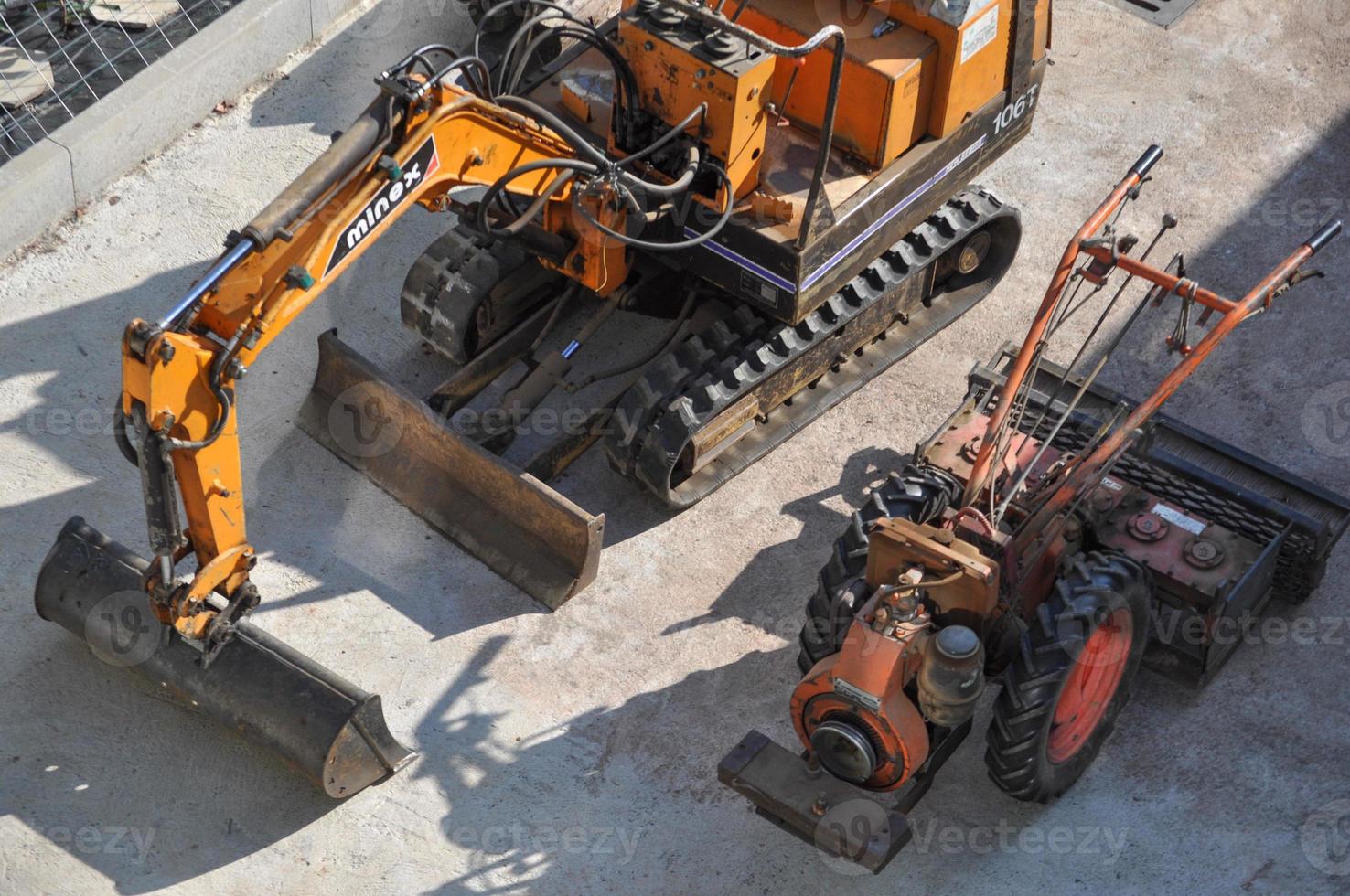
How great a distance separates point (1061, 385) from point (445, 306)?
324 centimetres

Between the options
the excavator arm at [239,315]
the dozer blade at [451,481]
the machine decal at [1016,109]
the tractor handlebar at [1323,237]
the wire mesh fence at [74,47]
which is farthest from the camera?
the wire mesh fence at [74,47]

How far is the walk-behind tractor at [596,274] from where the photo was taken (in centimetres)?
763

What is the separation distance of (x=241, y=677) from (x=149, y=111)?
4.56 m

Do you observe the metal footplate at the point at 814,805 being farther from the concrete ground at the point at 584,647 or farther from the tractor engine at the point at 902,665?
the concrete ground at the point at 584,647

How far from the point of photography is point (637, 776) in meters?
8.50

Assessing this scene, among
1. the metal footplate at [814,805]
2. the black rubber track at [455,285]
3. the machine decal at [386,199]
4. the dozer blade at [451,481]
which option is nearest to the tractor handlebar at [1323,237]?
the metal footplate at [814,805]

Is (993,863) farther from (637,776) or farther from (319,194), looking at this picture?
(319,194)

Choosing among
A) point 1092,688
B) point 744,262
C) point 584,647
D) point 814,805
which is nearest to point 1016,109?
point 744,262

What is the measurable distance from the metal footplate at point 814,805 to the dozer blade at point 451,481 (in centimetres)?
160

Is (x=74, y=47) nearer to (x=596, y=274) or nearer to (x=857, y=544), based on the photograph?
(x=596, y=274)

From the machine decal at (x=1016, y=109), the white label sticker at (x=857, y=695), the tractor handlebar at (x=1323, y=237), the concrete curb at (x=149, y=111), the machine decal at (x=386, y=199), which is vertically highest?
the machine decal at (x=386, y=199)

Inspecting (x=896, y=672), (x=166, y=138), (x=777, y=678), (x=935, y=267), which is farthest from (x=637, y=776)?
(x=166, y=138)

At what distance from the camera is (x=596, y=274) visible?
9.23 metres

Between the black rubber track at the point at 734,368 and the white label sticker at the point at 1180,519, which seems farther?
the black rubber track at the point at 734,368
